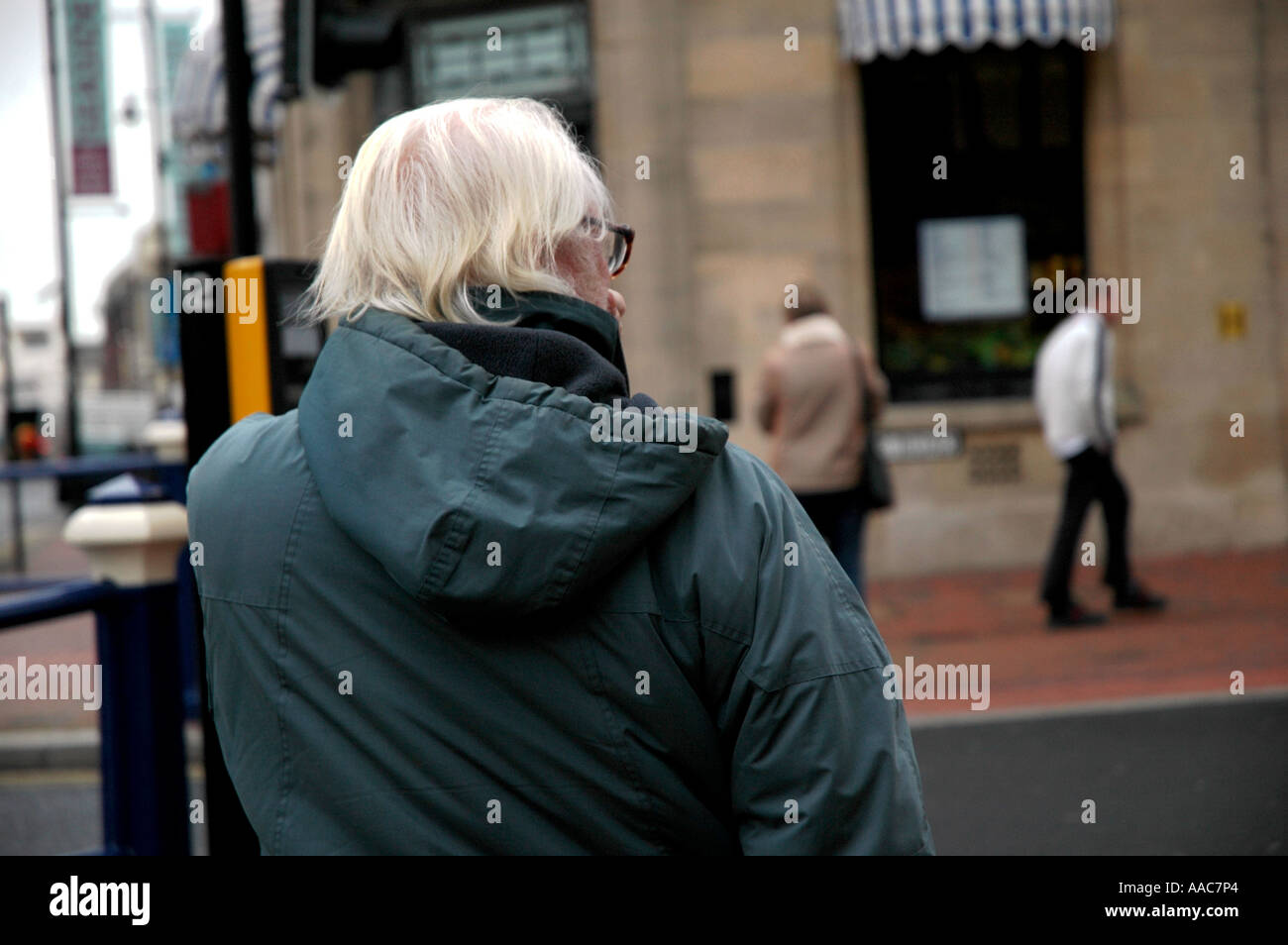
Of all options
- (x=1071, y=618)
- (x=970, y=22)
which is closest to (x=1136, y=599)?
(x=1071, y=618)

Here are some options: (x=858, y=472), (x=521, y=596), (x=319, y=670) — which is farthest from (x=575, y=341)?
(x=858, y=472)

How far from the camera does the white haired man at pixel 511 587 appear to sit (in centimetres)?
133

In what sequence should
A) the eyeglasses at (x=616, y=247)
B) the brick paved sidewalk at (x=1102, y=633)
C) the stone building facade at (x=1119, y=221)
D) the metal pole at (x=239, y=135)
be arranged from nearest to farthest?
the eyeglasses at (x=616, y=247) → the metal pole at (x=239, y=135) → the brick paved sidewalk at (x=1102, y=633) → the stone building facade at (x=1119, y=221)

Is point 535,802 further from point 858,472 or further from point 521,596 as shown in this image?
point 858,472

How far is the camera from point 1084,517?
799cm

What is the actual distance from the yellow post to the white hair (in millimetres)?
1530

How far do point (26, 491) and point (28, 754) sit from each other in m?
18.7

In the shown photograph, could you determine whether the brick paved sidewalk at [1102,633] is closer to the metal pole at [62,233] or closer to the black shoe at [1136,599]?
the black shoe at [1136,599]

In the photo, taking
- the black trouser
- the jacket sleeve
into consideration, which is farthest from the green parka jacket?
the black trouser

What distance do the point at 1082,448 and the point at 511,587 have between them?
7238mm

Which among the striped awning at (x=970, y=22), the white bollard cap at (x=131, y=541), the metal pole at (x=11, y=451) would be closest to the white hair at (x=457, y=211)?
the white bollard cap at (x=131, y=541)

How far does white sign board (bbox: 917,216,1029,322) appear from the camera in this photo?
11.0 metres

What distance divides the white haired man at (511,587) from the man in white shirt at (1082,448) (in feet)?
22.5

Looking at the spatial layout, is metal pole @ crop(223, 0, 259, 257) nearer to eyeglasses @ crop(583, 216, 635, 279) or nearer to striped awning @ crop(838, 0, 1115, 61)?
eyeglasses @ crop(583, 216, 635, 279)
